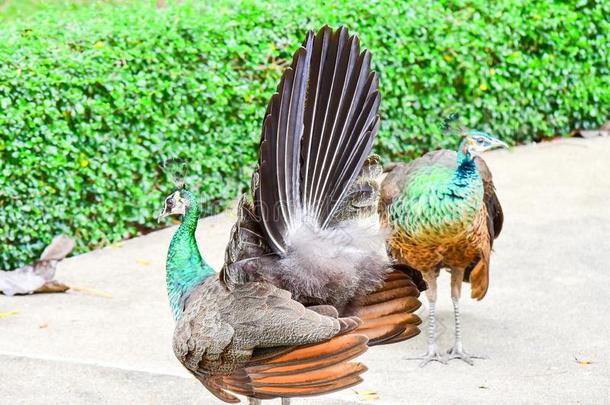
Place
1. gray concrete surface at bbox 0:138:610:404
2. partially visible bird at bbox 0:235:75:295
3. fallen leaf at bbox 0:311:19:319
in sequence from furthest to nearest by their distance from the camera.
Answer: partially visible bird at bbox 0:235:75:295 → fallen leaf at bbox 0:311:19:319 → gray concrete surface at bbox 0:138:610:404

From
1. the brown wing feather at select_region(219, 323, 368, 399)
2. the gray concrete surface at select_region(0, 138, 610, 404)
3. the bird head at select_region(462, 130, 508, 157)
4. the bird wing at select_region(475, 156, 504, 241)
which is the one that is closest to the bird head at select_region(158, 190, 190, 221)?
the brown wing feather at select_region(219, 323, 368, 399)

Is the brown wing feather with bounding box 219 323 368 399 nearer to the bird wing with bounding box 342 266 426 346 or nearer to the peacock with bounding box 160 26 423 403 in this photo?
the peacock with bounding box 160 26 423 403

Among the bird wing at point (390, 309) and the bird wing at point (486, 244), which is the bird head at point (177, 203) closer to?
the bird wing at point (390, 309)

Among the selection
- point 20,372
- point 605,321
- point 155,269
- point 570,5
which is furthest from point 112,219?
point 570,5

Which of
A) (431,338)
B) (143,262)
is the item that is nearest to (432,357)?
(431,338)

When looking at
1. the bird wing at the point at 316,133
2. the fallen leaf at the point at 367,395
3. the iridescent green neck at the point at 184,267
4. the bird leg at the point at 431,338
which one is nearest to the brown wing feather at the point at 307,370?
the bird wing at the point at 316,133

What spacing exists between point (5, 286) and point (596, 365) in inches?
134

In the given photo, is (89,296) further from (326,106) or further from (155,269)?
(326,106)

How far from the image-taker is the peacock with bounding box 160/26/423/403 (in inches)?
155

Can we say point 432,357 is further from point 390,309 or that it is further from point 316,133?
point 316,133

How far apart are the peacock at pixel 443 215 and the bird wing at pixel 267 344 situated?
1190 millimetres

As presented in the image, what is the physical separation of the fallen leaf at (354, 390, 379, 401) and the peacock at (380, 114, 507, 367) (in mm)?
533

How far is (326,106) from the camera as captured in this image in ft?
13.5

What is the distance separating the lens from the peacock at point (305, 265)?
12.9ft
